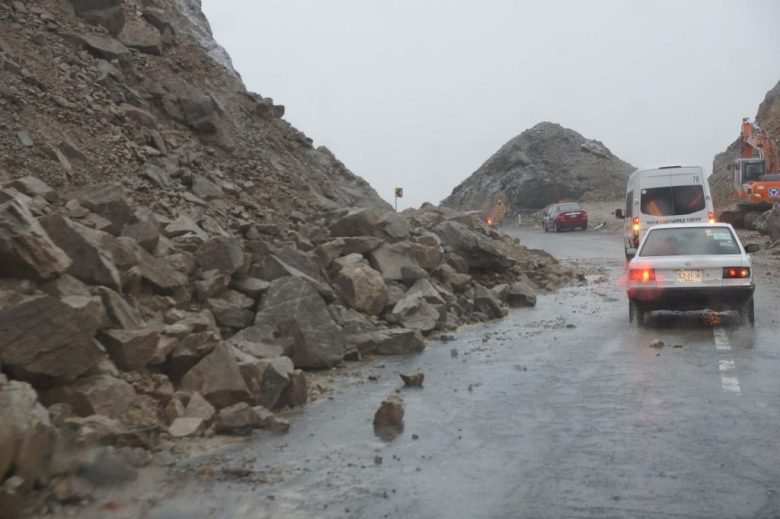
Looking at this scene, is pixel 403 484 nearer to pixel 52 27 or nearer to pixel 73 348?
pixel 73 348

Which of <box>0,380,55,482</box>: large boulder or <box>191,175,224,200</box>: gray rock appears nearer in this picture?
<box>0,380,55,482</box>: large boulder

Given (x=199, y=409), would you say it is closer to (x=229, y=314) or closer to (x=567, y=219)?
(x=229, y=314)

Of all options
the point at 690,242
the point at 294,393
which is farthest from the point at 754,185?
the point at 294,393

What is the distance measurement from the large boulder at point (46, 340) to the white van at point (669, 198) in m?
16.0

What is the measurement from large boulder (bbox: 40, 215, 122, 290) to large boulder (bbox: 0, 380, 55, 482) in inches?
117

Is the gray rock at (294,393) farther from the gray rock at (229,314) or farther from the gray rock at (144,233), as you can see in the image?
the gray rock at (144,233)

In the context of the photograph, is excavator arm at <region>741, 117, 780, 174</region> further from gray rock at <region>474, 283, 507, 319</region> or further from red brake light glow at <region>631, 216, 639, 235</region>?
gray rock at <region>474, 283, 507, 319</region>

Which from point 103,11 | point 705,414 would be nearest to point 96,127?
point 103,11

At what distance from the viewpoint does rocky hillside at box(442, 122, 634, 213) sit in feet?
246

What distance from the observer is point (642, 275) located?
11.9 metres

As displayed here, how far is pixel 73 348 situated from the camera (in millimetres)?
6504

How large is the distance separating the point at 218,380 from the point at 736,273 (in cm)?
743

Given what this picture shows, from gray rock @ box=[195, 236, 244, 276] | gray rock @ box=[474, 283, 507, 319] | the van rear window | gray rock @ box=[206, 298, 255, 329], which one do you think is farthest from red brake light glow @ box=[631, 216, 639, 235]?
gray rock @ box=[206, 298, 255, 329]

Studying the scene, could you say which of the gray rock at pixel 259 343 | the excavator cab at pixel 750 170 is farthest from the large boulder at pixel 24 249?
the excavator cab at pixel 750 170
